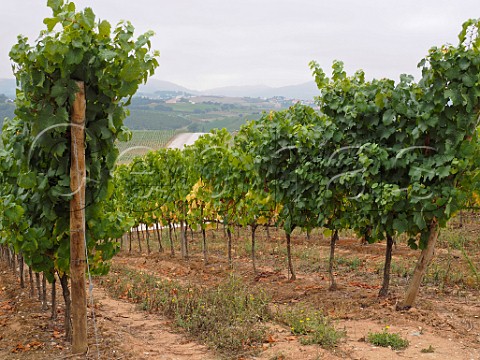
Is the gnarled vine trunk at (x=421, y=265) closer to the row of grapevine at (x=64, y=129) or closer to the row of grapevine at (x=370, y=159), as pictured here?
the row of grapevine at (x=370, y=159)

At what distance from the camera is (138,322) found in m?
7.65

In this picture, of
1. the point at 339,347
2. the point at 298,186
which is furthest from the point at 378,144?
the point at 339,347

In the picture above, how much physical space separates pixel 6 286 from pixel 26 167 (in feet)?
22.6

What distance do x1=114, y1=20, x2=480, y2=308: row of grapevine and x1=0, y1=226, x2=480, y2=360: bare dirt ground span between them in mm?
674

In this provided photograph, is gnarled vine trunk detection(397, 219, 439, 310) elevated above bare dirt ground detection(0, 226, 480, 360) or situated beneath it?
elevated above

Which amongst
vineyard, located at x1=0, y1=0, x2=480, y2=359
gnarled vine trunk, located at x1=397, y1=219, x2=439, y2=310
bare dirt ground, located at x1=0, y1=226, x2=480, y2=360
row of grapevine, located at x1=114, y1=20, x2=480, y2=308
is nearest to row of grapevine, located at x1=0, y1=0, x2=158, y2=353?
vineyard, located at x1=0, y1=0, x2=480, y2=359

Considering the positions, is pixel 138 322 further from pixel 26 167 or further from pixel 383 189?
pixel 383 189

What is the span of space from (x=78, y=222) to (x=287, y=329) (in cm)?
326

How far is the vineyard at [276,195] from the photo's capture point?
5.07m

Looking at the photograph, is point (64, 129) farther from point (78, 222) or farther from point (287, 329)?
point (287, 329)

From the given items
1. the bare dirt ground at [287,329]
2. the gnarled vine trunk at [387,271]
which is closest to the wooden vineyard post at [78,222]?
the bare dirt ground at [287,329]

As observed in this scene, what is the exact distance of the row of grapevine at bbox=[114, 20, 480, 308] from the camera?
6.93m

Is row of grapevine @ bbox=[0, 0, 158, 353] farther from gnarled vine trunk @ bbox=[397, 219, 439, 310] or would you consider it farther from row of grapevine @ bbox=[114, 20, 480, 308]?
gnarled vine trunk @ bbox=[397, 219, 439, 310]

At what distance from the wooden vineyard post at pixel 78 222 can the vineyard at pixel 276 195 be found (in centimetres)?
1
